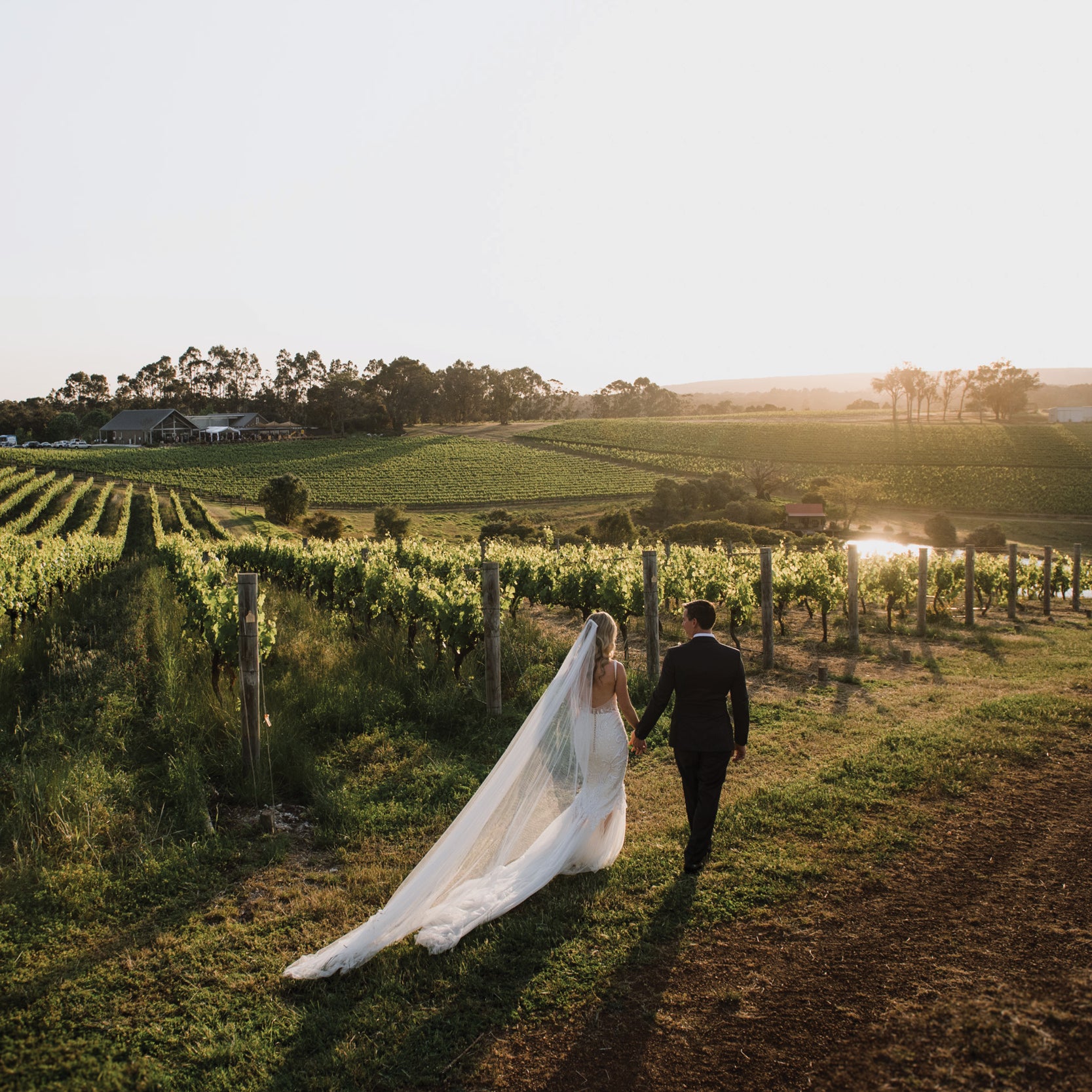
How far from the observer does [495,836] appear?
5051mm

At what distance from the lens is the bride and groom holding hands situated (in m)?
4.97

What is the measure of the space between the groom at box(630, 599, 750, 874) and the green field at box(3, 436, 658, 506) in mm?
53872

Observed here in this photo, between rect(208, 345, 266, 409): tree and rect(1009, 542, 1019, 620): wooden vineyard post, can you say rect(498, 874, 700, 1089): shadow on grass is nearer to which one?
rect(1009, 542, 1019, 620): wooden vineyard post

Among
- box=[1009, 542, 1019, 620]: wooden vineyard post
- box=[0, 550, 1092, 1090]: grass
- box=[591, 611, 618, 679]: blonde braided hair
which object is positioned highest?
box=[591, 611, 618, 679]: blonde braided hair

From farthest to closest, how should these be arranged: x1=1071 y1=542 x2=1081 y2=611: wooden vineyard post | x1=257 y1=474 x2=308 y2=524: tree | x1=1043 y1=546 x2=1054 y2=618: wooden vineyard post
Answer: x1=257 y1=474 x2=308 y2=524: tree
x1=1071 y1=542 x2=1081 y2=611: wooden vineyard post
x1=1043 y1=546 x2=1054 y2=618: wooden vineyard post

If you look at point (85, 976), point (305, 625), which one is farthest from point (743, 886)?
point (305, 625)

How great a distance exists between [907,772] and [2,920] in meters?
6.56

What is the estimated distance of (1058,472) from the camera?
6234 cm

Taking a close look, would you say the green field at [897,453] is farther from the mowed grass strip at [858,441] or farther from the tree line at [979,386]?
the tree line at [979,386]

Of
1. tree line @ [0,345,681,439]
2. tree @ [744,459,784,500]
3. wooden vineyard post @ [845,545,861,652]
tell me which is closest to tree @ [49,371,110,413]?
tree line @ [0,345,681,439]

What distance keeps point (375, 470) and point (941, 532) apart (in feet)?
156

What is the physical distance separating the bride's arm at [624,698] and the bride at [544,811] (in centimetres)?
1

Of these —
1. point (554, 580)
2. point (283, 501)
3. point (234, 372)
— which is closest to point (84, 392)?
point (234, 372)

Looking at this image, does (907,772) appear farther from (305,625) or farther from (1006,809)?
(305,625)
